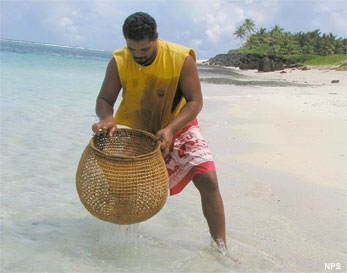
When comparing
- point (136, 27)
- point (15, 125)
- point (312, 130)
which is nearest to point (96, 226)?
point (136, 27)

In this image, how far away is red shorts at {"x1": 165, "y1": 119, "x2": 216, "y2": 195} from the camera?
8.29 feet

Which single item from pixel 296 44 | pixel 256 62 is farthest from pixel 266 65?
pixel 296 44

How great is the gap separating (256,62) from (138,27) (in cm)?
4457

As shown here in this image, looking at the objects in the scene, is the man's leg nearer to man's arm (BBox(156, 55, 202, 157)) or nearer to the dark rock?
man's arm (BBox(156, 55, 202, 157))

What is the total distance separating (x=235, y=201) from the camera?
377 centimetres

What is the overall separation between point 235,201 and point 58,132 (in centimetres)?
364

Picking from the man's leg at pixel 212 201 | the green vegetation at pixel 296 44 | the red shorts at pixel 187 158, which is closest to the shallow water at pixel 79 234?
the man's leg at pixel 212 201

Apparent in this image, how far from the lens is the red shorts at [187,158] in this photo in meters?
2.53

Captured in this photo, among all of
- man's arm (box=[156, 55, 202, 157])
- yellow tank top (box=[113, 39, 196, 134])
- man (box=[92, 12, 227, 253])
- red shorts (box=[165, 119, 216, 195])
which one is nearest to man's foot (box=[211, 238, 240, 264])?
man (box=[92, 12, 227, 253])

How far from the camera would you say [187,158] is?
255cm

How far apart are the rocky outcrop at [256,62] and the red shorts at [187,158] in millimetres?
33847

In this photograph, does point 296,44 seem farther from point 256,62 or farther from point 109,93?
point 109,93

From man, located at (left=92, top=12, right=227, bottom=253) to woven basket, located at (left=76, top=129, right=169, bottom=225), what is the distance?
187 millimetres

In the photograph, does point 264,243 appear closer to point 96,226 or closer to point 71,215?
point 96,226
